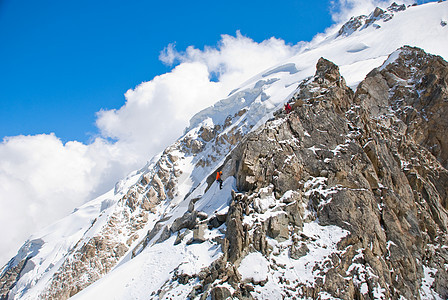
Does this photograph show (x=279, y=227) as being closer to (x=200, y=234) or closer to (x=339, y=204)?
(x=339, y=204)

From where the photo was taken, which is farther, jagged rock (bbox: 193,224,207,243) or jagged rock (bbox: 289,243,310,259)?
jagged rock (bbox: 193,224,207,243)

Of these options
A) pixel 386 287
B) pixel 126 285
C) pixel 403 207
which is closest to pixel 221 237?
pixel 126 285

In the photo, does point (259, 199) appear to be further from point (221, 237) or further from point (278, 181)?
point (221, 237)

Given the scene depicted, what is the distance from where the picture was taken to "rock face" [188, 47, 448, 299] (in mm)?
16297

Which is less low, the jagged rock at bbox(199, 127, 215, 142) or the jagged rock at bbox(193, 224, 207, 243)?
the jagged rock at bbox(199, 127, 215, 142)

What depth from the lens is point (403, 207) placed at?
20.4 meters

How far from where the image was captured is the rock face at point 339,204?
642 inches

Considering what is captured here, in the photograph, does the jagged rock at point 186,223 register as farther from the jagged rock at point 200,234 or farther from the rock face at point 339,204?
the rock face at point 339,204

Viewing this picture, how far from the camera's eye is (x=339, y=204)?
18750 mm

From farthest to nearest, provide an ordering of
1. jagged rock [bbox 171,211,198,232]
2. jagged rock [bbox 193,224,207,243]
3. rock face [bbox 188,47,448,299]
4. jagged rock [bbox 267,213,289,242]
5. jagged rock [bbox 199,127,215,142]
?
jagged rock [bbox 199,127,215,142] → jagged rock [bbox 171,211,198,232] → jagged rock [bbox 193,224,207,243] → jagged rock [bbox 267,213,289,242] → rock face [bbox 188,47,448,299]

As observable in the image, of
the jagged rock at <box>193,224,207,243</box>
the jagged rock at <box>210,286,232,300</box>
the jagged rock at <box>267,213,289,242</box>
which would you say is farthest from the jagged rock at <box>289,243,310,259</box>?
the jagged rock at <box>193,224,207,243</box>

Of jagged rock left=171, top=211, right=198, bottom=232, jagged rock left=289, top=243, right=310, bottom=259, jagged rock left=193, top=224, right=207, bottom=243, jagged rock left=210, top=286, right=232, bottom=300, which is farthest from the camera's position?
jagged rock left=171, top=211, right=198, bottom=232

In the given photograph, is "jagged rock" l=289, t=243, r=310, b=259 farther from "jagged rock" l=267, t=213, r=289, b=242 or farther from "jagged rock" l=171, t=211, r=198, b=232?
"jagged rock" l=171, t=211, r=198, b=232

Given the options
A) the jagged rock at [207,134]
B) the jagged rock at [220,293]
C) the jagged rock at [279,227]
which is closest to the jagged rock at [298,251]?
the jagged rock at [279,227]
